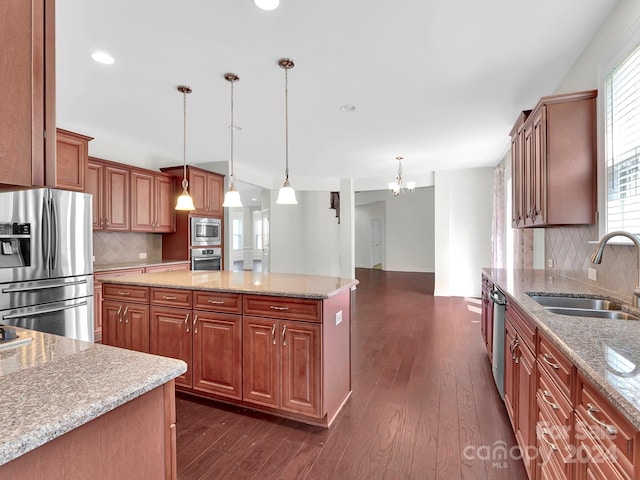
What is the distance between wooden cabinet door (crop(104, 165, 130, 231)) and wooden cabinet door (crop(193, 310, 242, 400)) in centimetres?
256

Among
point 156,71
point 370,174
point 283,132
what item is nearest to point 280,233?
point 370,174

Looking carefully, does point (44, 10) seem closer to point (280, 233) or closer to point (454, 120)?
point (454, 120)

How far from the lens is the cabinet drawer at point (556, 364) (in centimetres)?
110

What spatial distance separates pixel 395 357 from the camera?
3363mm

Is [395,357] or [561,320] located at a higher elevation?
[561,320]

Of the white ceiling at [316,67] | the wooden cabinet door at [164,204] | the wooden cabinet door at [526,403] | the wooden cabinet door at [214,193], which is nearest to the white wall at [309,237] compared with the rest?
the wooden cabinet door at [214,193]

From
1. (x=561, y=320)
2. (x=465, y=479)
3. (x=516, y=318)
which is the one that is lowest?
(x=465, y=479)

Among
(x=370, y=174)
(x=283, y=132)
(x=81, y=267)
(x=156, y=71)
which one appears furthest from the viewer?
(x=370, y=174)

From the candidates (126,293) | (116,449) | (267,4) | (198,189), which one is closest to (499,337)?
(116,449)

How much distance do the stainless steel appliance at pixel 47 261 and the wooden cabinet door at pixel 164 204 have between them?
53.6 inches

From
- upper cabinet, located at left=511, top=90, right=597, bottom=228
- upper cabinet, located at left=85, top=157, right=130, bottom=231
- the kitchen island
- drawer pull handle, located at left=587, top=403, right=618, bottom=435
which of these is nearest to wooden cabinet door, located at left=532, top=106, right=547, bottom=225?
upper cabinet, located at left=511, top=90, right=597, bottom=228

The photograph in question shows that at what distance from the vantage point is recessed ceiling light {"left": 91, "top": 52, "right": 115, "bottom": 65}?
2461 millimetres

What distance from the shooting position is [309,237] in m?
8.21

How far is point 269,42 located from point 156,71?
1.09m
